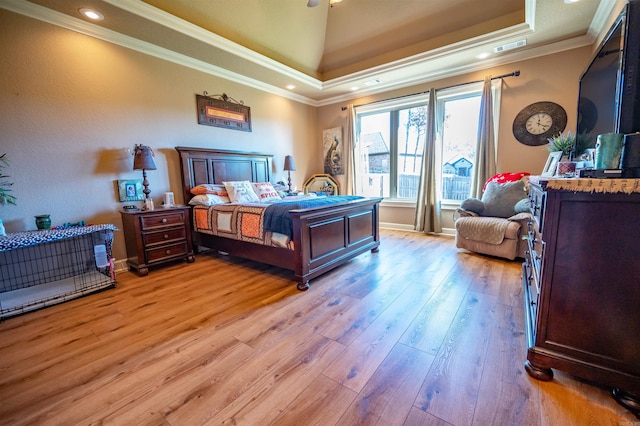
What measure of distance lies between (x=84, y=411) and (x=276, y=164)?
4233 mm

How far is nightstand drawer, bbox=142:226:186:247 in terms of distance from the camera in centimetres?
296

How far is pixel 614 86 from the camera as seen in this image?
1.70 metres

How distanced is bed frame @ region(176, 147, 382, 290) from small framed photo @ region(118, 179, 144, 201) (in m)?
0.53

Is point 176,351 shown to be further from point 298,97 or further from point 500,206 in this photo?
point 298,97

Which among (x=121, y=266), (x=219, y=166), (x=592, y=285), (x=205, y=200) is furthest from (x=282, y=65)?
(x=592, y=285)

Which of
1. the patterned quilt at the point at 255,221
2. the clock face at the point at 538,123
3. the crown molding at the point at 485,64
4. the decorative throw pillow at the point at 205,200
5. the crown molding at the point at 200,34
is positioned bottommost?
the patterned quilt at the point at 255,221

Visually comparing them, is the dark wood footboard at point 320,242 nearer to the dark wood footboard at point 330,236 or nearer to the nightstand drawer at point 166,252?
the dark wood footboard at point 330,236

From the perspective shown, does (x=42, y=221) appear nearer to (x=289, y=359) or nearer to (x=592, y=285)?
(x=289, y=359)

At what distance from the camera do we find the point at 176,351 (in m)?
1.64

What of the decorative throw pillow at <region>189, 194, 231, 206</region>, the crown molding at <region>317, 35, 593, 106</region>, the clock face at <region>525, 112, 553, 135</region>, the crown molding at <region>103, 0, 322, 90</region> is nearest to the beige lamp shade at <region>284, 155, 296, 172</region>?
the crown molding at <region>103, 0, 322, 90</region>

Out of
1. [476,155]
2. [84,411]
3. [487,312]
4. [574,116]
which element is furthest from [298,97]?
[84,411]

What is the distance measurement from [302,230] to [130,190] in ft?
7.58

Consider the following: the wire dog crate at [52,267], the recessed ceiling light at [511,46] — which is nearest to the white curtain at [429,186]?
the recessed ceiling light at [511,46]

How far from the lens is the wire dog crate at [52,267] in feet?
7.27
